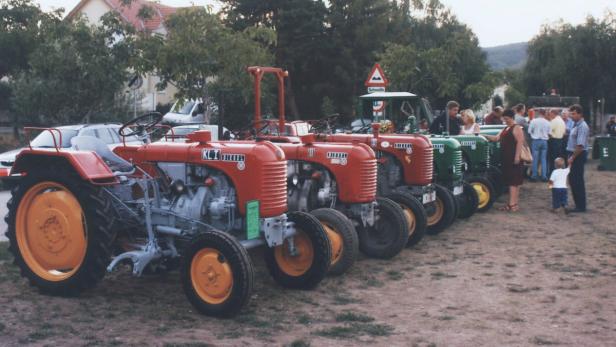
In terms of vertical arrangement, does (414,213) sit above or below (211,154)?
below

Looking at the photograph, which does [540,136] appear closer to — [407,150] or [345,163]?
[407,150]

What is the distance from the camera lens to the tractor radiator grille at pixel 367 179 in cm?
800

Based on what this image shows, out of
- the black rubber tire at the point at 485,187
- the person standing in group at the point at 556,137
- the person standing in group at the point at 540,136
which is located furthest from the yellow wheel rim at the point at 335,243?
the person standing in group at the point at 556,137

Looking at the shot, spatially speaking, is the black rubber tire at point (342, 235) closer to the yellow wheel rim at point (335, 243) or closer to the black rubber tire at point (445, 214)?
the yellow wheel rim at point (335, 243)

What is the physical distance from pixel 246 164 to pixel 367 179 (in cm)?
205

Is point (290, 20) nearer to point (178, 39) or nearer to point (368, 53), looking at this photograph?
point (368, 53)

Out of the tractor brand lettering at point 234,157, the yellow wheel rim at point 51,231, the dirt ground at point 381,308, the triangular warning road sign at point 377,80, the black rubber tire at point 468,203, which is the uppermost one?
the triangular warning road sign at point 377,80

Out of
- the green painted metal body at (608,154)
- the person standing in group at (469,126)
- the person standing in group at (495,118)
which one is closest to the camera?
the person standing in group at (469,126)

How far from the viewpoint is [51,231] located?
6625mm

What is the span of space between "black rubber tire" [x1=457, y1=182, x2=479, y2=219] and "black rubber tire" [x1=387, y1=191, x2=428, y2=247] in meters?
2.66

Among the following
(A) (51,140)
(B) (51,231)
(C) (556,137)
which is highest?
(A) (51,140)

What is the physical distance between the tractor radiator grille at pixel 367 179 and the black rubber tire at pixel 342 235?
2.10 ft

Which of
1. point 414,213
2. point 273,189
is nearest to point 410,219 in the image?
point 414,213

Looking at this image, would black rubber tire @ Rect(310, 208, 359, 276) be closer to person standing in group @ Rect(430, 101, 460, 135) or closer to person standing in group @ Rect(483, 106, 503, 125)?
person standing in group @ Rect(430, 101, 460, 135)
